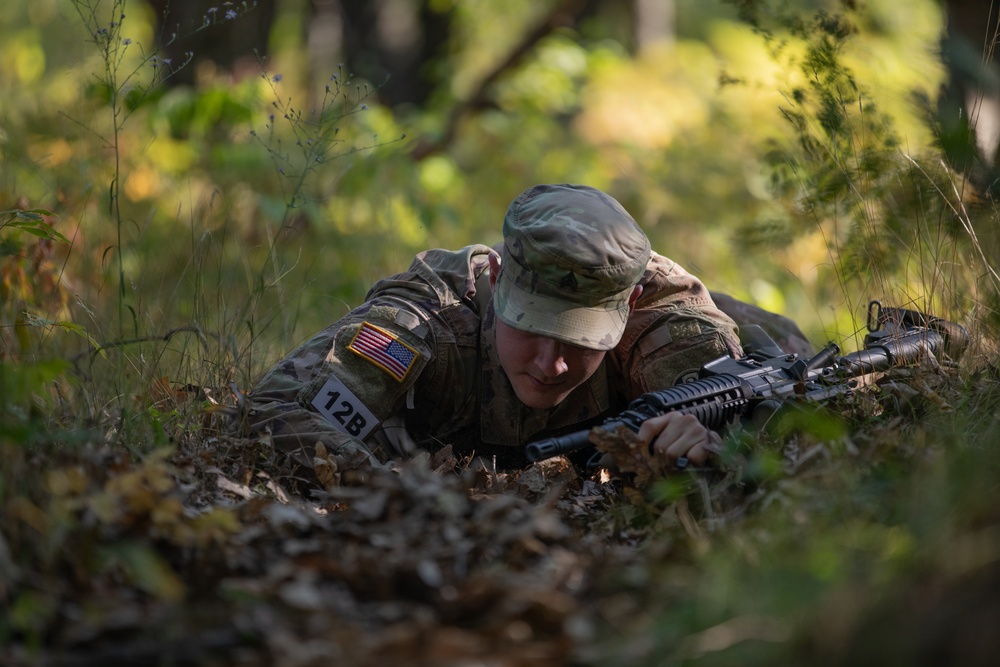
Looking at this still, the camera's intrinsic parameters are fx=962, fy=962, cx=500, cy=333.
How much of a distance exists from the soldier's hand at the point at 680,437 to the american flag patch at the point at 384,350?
945mm

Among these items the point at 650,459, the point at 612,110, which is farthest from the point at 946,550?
the point at 612,110

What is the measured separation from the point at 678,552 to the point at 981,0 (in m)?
3.38

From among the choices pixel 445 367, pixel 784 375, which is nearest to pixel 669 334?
pixel 784 375

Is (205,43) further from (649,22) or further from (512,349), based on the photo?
(649,22)

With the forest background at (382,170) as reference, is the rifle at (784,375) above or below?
below

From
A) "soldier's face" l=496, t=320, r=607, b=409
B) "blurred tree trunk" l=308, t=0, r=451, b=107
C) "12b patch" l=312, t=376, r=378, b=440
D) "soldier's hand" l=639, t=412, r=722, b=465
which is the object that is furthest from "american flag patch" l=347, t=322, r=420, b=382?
"blurred tree trunk" l=308, t=0, r=451, b=107

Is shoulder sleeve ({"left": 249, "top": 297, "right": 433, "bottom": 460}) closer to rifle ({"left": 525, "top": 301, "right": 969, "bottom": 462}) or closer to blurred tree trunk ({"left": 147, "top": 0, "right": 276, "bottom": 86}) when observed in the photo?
rifle ({"left": 525, "top": 301, "right": 969, "bottom": 462})

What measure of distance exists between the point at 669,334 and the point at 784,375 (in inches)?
19.9

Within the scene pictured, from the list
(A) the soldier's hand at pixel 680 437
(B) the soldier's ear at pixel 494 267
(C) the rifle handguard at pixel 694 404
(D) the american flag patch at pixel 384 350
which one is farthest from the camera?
(B) the soldier's ear at pixel 494 267

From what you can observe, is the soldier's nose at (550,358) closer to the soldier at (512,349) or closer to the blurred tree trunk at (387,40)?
the soldier at (512,349)

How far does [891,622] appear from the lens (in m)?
1.49

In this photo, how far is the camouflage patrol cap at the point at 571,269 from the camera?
3.07m

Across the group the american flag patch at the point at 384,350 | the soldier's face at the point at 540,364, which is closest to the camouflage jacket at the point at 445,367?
the american flag patch at the point at 384,350

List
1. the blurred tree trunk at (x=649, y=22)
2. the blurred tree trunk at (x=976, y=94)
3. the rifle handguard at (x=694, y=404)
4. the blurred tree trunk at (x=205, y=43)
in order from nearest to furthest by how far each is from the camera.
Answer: the rifle handguard at (x=694, y=404), the blurred tree trunk at (x=976, y=94), the blurred tree trunk at (x=205, y=43), the blurred tree trunk at (x=649, y=22)
